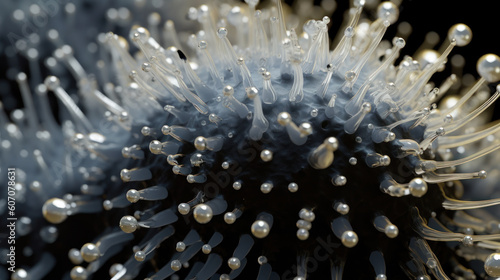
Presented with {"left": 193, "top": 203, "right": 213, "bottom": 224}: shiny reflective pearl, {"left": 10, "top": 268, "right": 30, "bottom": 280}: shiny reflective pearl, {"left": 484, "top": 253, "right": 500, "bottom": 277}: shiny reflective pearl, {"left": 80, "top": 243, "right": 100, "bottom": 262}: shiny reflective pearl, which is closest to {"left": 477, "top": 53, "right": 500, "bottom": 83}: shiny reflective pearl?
{"left": 484, "top": 253, "right": 500, "bottom": 277}: shiny reflective pearl

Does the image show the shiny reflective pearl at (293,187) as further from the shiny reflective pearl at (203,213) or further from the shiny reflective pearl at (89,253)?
the shiny reflective pearl at (89,253)

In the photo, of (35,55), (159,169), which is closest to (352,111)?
(159,169)

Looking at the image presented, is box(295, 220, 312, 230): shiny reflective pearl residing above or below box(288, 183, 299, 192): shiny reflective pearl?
below

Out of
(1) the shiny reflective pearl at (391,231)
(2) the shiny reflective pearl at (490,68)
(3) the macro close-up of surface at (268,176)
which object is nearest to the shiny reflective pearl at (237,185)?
(3) the macro close-up of surface at (268,176)

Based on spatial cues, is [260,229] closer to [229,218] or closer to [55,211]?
[229,218]

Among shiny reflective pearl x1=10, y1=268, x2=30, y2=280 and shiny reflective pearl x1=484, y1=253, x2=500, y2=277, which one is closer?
shiny reflective pearl x1=484, y1=253, x2=500, y2=277

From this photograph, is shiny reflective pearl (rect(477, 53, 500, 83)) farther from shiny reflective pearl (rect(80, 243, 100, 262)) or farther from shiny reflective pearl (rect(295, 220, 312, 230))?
shiny reflective pearl (rect(80, 243, 100, 262))

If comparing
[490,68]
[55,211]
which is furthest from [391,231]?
[55,211]

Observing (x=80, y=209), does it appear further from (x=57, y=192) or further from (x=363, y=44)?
(x=363, y=44)
